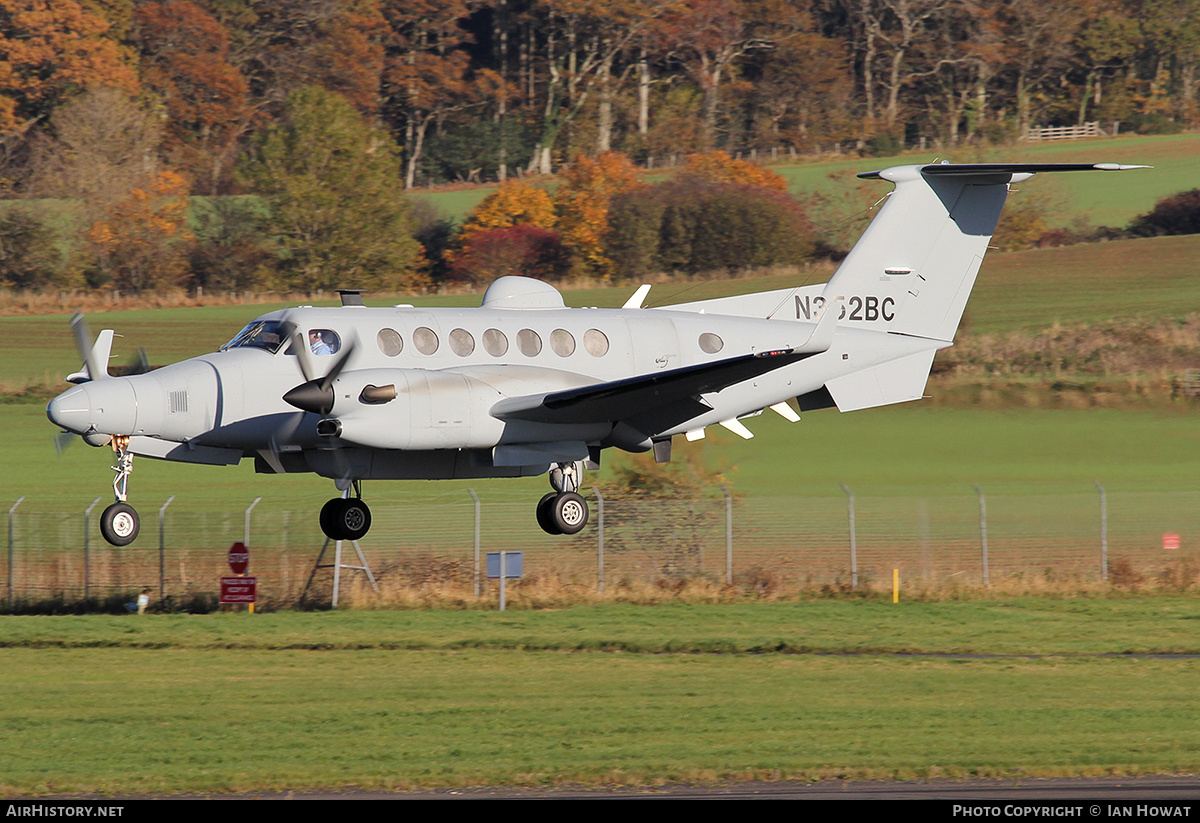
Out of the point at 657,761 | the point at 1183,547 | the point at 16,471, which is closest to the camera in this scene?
the point at 657,761

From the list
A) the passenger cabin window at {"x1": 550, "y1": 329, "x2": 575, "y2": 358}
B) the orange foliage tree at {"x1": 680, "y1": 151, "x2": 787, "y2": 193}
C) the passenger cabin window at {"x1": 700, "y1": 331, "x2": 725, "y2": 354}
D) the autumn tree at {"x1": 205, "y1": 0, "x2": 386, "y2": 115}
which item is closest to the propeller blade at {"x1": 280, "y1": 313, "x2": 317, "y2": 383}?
the passenger cabin window at {"x1": 550, "y1": 329, "x2": 575, "y2": 358}

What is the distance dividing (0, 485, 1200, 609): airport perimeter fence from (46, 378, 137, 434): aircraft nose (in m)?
18.5

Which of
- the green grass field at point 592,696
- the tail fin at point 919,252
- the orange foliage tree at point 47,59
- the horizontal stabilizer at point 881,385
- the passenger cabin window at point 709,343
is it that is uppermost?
the orange foliage tree at point 47,59

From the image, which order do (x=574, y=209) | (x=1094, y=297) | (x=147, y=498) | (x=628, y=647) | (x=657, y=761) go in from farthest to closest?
(x=574, y=209)
(x=1094, y=297)
(x=147, y=498)
(x=628, y=647)
(x=657, y=761)

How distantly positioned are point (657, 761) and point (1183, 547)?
72.7 ft

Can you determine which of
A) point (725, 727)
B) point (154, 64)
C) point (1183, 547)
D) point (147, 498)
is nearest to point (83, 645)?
point (147, 498)

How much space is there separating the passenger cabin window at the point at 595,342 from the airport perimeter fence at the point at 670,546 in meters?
15.6

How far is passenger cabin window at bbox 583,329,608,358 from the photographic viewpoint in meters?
22.9

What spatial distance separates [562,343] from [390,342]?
2.75 meters

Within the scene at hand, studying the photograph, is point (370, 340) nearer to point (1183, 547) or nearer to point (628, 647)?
point (628, 647)

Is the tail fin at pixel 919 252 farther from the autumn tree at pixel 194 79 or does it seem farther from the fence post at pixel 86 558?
the autumn tree at pixel 194 79

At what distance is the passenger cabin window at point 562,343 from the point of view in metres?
22.5

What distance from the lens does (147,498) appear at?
46.9 metres

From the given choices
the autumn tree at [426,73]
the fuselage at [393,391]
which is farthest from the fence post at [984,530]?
the autumn tree at [426,73]
